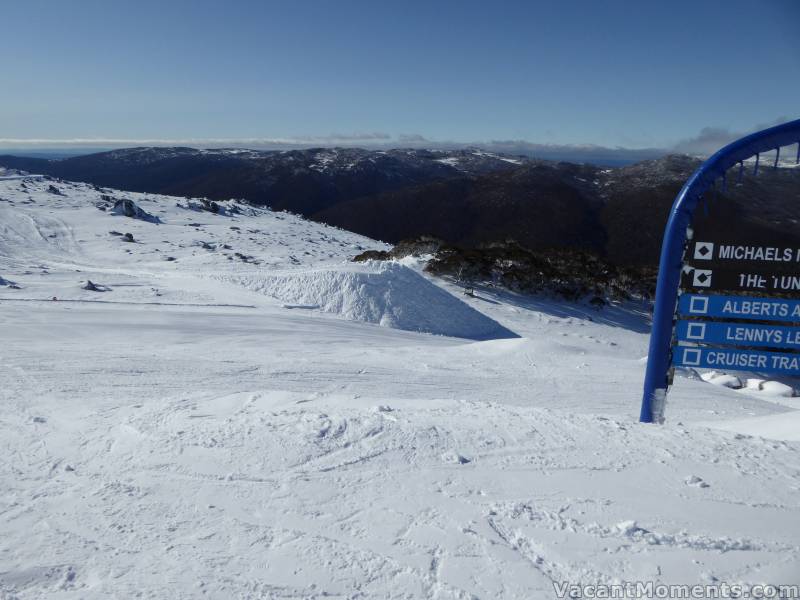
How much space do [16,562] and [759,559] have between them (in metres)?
4.29

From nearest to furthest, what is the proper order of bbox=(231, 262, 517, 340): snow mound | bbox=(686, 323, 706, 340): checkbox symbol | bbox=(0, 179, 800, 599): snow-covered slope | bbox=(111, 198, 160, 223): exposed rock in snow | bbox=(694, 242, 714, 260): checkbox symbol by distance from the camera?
bbox=(0, 179, 800, 599): snow-covered slope → bbox=(694, 242, 714, 260): checkbox symbol → bbox=(686, 323, 706, 340): checkbox symbol → bbox=(231, 262, 517, 340): snow mound → bbox=(111, 198, 160, 223): exposed rock in snow

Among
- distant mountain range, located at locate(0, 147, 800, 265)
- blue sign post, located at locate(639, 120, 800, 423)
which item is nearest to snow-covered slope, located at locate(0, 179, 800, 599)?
blue sign post, located at locate(639, 120, 800, 423)

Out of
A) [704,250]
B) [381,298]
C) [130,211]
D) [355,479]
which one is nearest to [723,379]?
[704,250]

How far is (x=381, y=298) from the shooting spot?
14094 mm

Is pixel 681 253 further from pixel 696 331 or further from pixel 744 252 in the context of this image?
pixel 696 331

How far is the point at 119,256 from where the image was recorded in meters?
21.1

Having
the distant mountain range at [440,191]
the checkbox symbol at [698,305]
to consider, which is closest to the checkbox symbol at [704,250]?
the checkbox symbol at [698,305]

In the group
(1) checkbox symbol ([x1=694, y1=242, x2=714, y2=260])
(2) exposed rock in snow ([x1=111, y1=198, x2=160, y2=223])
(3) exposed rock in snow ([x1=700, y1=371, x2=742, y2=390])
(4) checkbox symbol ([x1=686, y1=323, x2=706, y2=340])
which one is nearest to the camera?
(1) checkbox symbol ([x1=694, y1=242, x2=714, y2=260])

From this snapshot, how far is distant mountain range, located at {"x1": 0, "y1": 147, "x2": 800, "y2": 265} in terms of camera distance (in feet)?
199

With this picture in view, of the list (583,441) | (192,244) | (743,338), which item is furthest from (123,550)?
(192,244)

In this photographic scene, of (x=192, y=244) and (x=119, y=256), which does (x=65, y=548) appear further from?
(x=192, y=244)

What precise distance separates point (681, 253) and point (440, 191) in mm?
72217

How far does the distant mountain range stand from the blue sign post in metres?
29.5

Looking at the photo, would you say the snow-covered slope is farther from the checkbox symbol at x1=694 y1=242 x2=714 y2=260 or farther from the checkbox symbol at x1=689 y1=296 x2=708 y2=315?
the checkbox symbol at x1=694 y1=242 x2=714 y2=260
